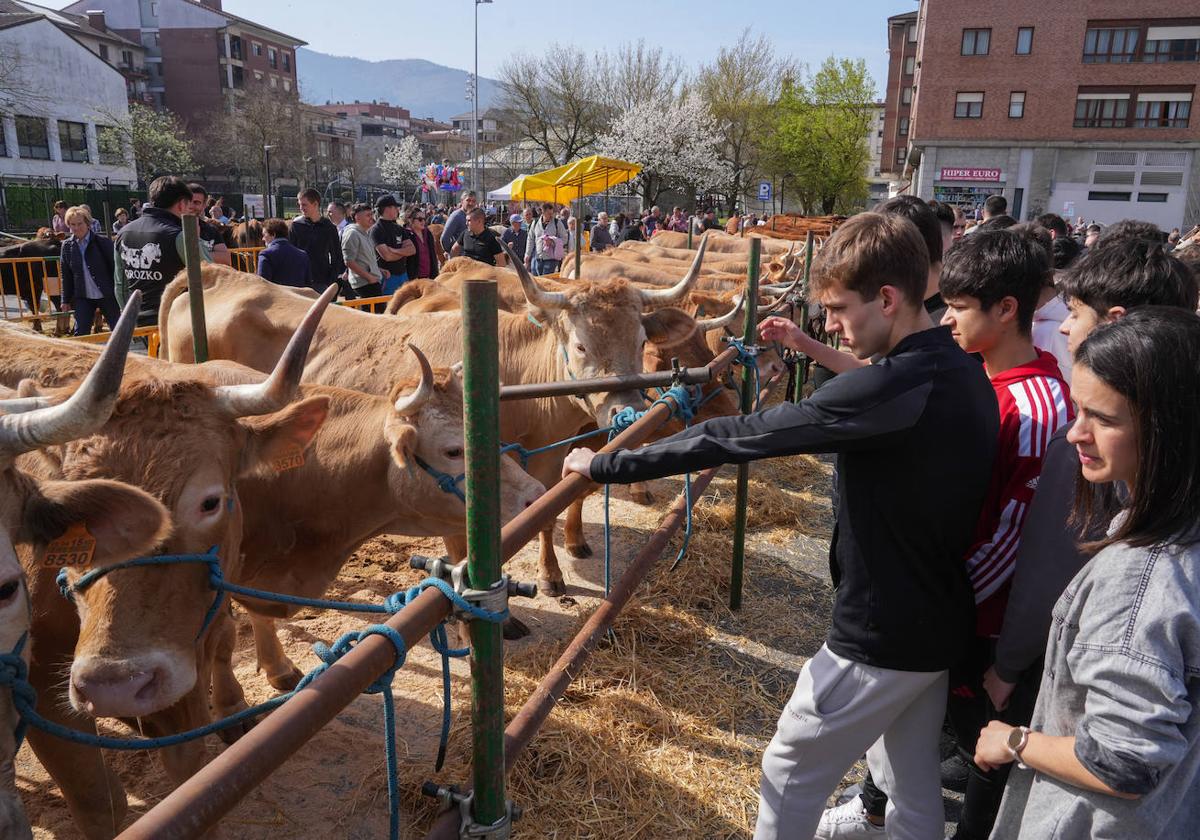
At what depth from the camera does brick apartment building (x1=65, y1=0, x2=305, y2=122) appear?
6219 centimetres

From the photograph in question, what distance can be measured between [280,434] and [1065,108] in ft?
162

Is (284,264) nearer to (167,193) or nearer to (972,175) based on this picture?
(167,193)

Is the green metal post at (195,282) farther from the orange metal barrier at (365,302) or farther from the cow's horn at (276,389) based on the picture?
the orange metal barrier at (365,302)

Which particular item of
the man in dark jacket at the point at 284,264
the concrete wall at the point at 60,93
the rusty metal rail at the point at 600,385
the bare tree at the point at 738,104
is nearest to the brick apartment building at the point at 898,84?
the bare tree at the point at 738,104

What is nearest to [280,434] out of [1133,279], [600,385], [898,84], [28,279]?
[600,385]

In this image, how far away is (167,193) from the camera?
6.20 m

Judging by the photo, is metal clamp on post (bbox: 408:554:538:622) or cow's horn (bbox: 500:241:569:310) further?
cow's horn (bbox: 500:241:569:310)

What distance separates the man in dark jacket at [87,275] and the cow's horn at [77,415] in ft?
26.0

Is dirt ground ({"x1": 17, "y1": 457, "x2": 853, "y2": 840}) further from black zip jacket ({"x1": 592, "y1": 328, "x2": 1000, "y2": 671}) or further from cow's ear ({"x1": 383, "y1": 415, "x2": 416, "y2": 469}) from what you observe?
black zip jacket ({"x1": 592, "y1": 328, "x2": 1000, "y2": 671})

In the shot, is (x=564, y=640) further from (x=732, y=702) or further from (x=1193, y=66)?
(x=1193, y=66)

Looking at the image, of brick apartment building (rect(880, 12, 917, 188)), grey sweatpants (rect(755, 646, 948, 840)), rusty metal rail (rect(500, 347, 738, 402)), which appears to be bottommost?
grey sweatpants (rect(755, 646, 948, 840))

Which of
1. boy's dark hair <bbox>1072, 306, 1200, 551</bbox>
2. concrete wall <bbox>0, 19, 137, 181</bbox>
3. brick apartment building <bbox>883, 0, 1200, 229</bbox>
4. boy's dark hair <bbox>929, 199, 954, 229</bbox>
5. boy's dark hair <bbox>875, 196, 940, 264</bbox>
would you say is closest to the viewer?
boy's dark hair <bbox>1072, 306, 1200, 551</bbox>

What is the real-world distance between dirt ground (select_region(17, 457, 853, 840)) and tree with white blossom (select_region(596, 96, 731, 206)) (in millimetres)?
40603

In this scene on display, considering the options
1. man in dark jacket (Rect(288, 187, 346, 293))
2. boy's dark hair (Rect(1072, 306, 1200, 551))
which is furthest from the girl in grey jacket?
man in dark jacket (Rect(288, 187, 346, 293))
